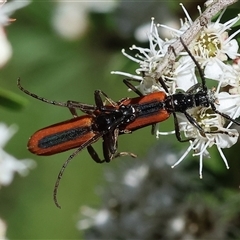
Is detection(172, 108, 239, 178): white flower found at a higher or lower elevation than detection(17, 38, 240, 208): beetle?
lower

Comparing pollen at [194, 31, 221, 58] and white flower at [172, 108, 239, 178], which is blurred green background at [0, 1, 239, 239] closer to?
white flower at [172, 108, 239, 178]

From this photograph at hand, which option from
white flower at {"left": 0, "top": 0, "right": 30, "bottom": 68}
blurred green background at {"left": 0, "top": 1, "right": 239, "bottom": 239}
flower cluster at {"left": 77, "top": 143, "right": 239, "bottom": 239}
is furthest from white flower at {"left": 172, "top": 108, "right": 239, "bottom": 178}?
white flower at {"left": 0, "top": 0, "right": 30, "bottom": 68}

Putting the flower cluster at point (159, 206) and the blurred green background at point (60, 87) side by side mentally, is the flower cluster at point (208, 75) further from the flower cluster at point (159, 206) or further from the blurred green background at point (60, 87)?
the flower cluster at point (159, 206)

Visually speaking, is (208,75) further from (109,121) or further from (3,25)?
(3,25)

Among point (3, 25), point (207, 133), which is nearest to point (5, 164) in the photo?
point (3, 25)

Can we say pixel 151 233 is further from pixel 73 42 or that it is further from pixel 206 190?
pixel 73 42

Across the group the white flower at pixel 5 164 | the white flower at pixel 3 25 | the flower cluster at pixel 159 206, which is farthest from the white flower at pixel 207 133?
the white flower at pixel 5 164

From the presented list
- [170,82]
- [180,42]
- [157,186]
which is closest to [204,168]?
[157,186]
